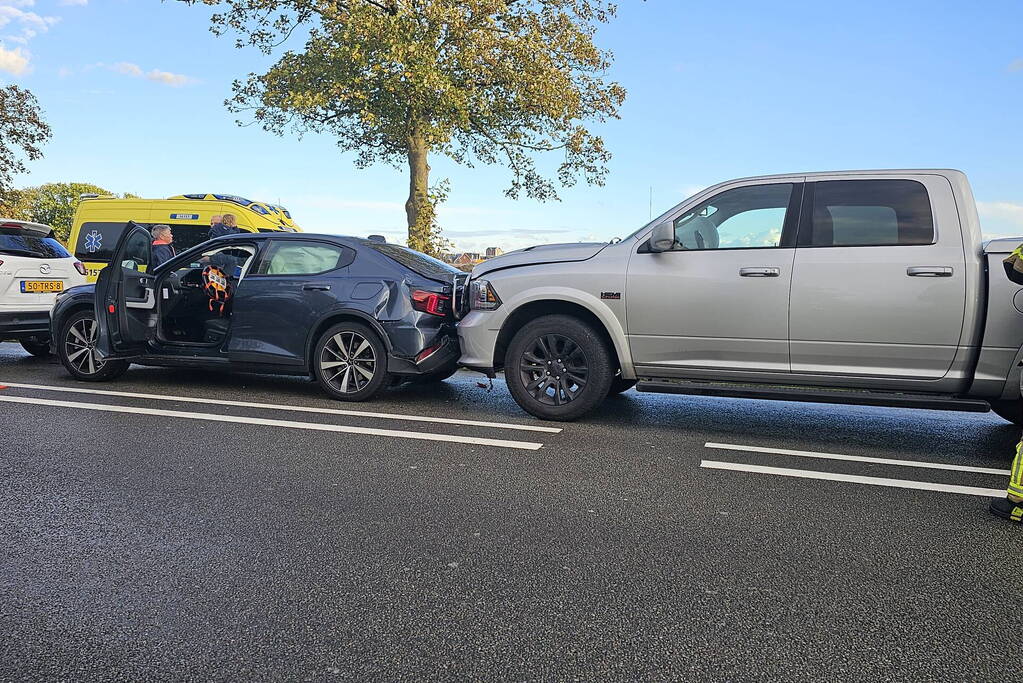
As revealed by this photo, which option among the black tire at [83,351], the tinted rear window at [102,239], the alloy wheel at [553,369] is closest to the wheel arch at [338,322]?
the alloy wheel at [553,369]

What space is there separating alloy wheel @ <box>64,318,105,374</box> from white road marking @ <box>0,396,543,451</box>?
1.10 m

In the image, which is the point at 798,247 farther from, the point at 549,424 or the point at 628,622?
the point at 628,622

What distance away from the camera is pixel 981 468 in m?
5.70

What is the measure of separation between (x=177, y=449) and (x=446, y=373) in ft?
9.46

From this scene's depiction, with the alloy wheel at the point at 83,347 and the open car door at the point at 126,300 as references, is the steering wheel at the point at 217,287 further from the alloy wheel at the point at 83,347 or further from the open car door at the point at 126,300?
the alloy wheel at the point at 83,347

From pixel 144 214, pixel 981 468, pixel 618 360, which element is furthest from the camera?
pixel 144 214

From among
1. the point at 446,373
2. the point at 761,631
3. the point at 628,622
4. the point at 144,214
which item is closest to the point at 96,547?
the point at 628,622

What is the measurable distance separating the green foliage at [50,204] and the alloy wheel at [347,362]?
1925cm

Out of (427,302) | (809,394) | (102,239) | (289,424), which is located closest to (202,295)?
(427,302)

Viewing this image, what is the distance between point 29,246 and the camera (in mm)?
10812

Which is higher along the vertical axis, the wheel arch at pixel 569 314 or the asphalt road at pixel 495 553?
the wheel arch at pixel 569 314

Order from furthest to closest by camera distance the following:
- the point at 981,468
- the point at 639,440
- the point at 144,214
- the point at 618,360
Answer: the point at 144,214 < the point at 618,360 < the point at 639,440 < the point at 981,468

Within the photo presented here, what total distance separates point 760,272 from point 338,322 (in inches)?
150

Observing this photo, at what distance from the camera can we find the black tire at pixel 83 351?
909 cm
